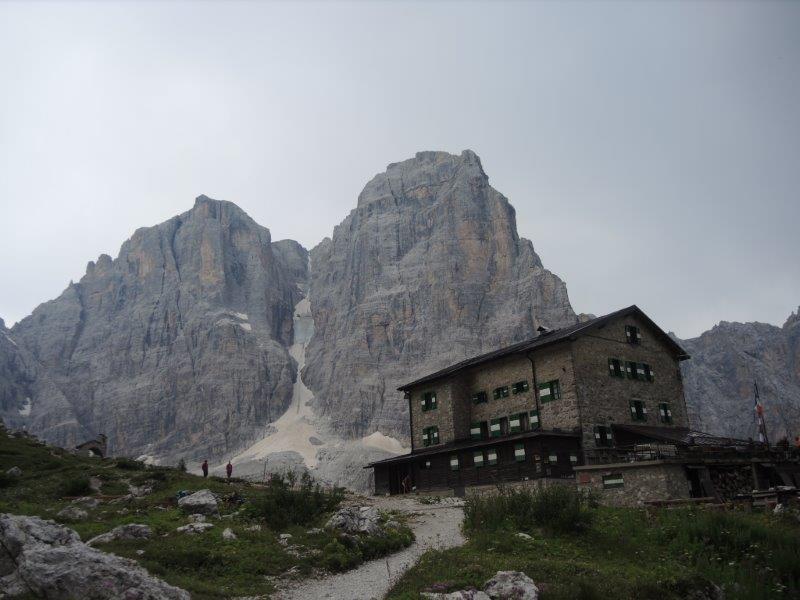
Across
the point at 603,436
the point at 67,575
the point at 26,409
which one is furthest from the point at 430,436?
the point at 26,409

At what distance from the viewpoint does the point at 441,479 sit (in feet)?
143

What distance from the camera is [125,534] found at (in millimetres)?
17266

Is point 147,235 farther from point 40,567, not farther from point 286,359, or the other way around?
point 40,567

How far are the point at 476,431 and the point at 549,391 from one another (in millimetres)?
7878

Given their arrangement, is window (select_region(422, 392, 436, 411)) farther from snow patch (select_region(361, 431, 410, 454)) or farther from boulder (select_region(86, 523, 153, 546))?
snow patch (select_region(361, 431, 410, 454))

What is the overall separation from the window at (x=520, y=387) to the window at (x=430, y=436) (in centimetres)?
780

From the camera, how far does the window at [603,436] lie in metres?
38.7

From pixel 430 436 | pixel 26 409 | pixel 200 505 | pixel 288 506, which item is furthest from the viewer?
pixel 26 409

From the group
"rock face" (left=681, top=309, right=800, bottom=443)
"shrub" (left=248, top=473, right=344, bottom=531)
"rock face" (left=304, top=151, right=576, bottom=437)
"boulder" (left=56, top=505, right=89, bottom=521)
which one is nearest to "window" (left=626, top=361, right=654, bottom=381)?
"shrub" (left=248, top=473, right=344, bottom=531)

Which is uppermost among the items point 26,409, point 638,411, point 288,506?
point 26,409

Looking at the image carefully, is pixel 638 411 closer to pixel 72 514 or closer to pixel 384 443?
pixel 72 514

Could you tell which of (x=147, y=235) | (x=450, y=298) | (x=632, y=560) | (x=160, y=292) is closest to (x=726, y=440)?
(x=632, y=560)

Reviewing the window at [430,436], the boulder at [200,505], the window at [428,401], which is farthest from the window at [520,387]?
the boulder at [200,505]

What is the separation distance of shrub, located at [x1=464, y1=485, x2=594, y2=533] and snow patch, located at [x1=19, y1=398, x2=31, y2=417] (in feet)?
543
